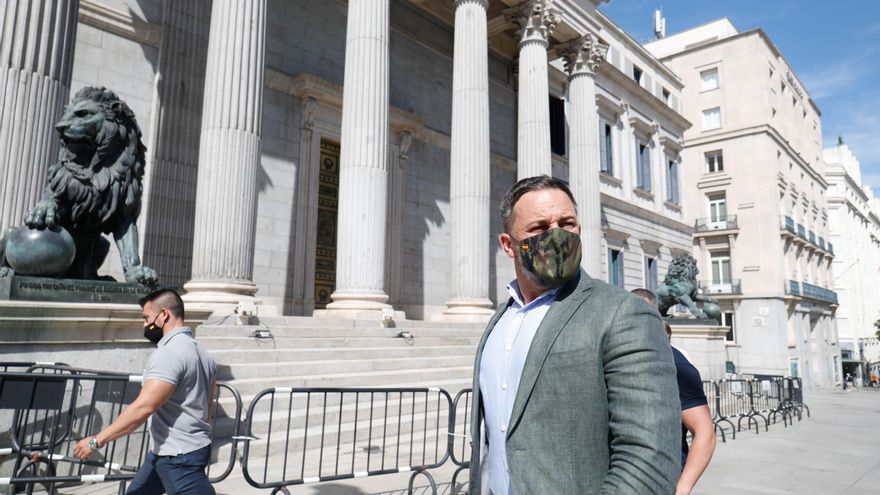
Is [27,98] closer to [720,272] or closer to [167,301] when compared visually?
[167,301]

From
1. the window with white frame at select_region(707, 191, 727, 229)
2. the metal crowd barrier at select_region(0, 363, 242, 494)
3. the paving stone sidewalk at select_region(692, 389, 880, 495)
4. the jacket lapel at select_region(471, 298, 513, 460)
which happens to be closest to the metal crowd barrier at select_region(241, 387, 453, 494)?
the metal crowd barrier at select_region(0, 363, 242, 494)

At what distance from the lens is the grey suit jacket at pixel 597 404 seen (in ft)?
4.77

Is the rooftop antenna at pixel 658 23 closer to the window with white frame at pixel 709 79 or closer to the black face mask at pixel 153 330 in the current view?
the window with white frame at pixel 709 79

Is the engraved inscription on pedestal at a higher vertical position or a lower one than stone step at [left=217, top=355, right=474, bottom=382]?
higher

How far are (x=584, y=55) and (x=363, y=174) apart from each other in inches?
506

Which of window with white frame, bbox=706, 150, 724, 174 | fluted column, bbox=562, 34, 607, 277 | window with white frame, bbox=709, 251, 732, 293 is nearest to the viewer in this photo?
fluted column, bbox=562, 34, 607, 277

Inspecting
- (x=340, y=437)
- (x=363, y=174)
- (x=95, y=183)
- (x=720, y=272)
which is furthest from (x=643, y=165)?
(x=95, y=183)

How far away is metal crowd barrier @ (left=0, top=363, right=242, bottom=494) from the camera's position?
167 inches

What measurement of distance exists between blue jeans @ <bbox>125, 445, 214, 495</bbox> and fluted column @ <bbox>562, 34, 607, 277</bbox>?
1743cm

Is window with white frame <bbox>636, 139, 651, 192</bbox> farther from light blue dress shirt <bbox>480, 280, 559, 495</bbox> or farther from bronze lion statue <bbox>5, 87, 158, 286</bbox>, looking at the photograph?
light blue dress shirt <bbox>480, 280, 559, 495</bbox>

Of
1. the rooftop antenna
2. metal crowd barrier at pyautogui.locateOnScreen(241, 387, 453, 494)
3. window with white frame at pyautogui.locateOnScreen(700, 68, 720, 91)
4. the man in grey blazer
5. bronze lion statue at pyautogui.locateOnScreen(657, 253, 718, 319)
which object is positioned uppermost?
the rooftop antenna

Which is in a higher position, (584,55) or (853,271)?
(584,55)

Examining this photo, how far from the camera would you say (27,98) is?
7.87 m

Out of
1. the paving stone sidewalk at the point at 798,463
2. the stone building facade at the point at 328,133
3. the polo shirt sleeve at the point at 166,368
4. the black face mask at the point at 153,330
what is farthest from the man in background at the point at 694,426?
the stone building facade at the point at 328,133
